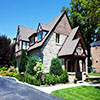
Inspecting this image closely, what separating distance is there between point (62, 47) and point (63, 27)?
12.0 ft

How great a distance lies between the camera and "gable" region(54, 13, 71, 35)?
57.1 ft

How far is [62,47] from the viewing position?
671 inches

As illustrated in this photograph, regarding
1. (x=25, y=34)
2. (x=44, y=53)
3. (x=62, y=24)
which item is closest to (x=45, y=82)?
(x=44, y=53)

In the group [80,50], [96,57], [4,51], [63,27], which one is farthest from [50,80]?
[96,57]

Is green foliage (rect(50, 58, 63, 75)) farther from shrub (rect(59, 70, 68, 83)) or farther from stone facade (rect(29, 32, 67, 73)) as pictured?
stone facade (rect(29, 32, 67, 73))

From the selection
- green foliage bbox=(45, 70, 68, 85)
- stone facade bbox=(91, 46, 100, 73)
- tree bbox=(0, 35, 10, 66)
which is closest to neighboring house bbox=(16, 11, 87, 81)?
green foliage bbox=(45, 70, 68, 85)

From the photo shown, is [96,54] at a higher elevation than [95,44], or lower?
lower

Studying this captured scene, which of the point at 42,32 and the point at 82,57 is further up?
the point at 42,32

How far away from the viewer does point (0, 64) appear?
24906 mm

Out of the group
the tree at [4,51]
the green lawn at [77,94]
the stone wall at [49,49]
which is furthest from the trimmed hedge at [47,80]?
the tree at [4,51]

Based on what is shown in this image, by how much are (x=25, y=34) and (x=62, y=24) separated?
27.3 feet

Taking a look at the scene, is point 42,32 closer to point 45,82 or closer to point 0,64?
point 45,82

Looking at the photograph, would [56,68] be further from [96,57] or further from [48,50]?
[96,57]

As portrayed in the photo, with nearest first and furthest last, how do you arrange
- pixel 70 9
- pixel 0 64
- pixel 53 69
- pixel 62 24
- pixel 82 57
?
pixel 53 69, pixel 82 57, pixel 62 24, pixel 0 64, pixel 70 9
